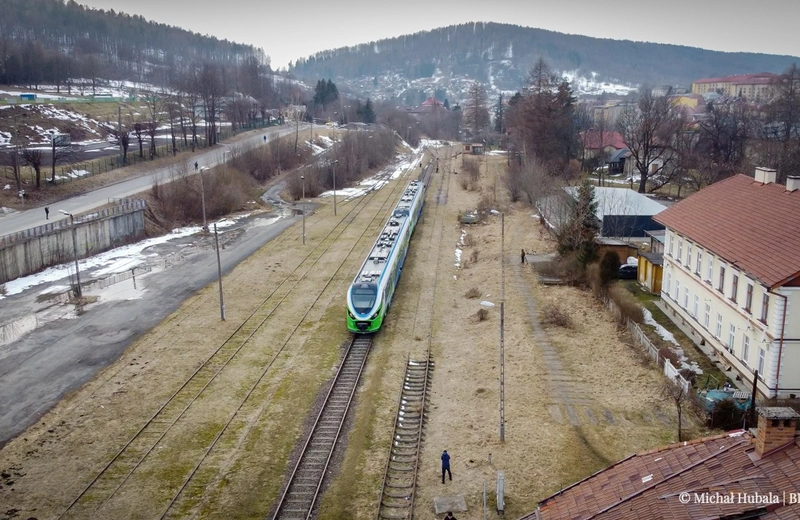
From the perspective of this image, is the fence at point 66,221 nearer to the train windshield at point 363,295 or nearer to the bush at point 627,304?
the train windshield at point 363,295

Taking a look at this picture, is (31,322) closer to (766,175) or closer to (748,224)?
(748,224)

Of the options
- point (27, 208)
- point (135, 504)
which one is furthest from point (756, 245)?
point (27, 208)

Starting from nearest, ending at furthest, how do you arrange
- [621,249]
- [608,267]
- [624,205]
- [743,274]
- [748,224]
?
[743,274], [748,224], [608,267], [621,249], [624,205]

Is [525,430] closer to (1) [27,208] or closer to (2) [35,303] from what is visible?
(2) [35,303]

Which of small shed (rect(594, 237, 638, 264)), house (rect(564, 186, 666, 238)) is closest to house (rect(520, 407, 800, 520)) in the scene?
small shed (rect(594, 237, 638, 264))

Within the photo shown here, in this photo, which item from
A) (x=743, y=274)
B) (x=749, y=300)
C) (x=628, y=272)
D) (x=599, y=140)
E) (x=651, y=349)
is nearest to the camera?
(x=749, y=300)

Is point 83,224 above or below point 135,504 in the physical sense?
above

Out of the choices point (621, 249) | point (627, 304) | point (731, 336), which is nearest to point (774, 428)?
point (731, 336)
